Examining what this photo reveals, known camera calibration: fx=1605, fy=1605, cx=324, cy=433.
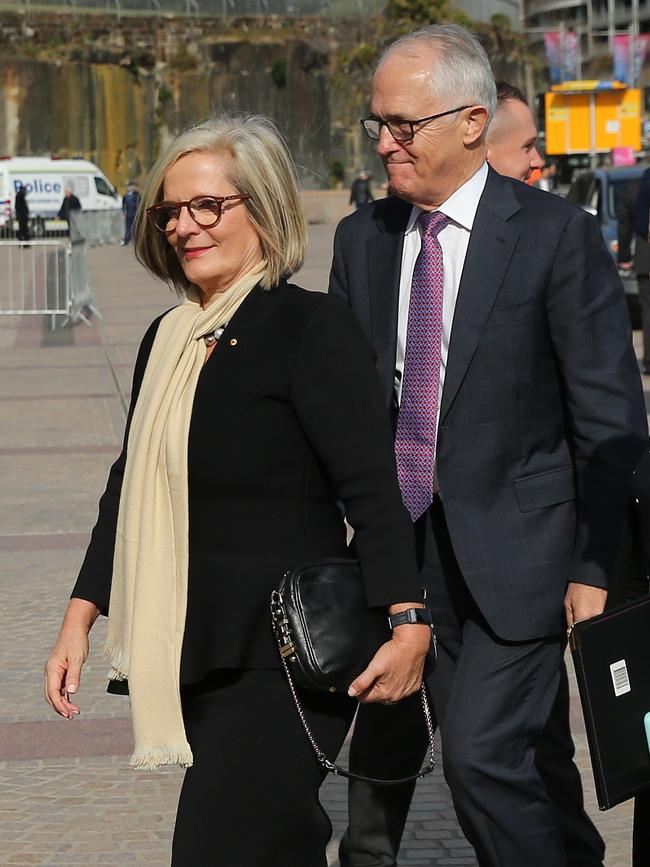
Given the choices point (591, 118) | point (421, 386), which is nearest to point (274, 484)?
point (421, 386)

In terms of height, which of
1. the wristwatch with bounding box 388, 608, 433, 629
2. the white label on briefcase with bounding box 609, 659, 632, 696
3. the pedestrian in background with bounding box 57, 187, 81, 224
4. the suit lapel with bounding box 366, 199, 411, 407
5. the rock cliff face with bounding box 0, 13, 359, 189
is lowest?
the pedestrian in background with bounding box 57, 187, 81, 224

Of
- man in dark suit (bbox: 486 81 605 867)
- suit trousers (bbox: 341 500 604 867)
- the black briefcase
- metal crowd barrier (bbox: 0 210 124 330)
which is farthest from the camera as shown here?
metal crowd barrier (bbox: 0 210 124 330)

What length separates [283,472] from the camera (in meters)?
→ 2.79

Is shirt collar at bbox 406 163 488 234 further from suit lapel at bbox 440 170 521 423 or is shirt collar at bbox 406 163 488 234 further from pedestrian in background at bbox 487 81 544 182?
pedestrian in background at bbox 487 81 544 182

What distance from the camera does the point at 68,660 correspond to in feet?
9.75

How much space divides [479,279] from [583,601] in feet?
2.15

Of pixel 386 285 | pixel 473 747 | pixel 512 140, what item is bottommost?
pixel 473 747

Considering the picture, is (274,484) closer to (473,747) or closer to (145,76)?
(473,747)

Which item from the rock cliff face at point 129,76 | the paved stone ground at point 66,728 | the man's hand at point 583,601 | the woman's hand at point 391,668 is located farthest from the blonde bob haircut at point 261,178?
the rock cliff face at point 129,76

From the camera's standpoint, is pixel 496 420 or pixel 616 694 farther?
pixel 496 420

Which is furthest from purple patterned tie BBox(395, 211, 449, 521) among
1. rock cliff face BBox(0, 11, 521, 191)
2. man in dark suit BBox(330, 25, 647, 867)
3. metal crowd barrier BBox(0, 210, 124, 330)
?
rock cliff face BBox(0, 11, 521, 191)

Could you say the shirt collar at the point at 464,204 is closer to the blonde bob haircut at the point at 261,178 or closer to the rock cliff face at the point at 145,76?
the blonde bob haircut at the point at 261,178

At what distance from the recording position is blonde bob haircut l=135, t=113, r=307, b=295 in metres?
2.86

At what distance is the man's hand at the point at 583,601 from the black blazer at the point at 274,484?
1.45 ft
